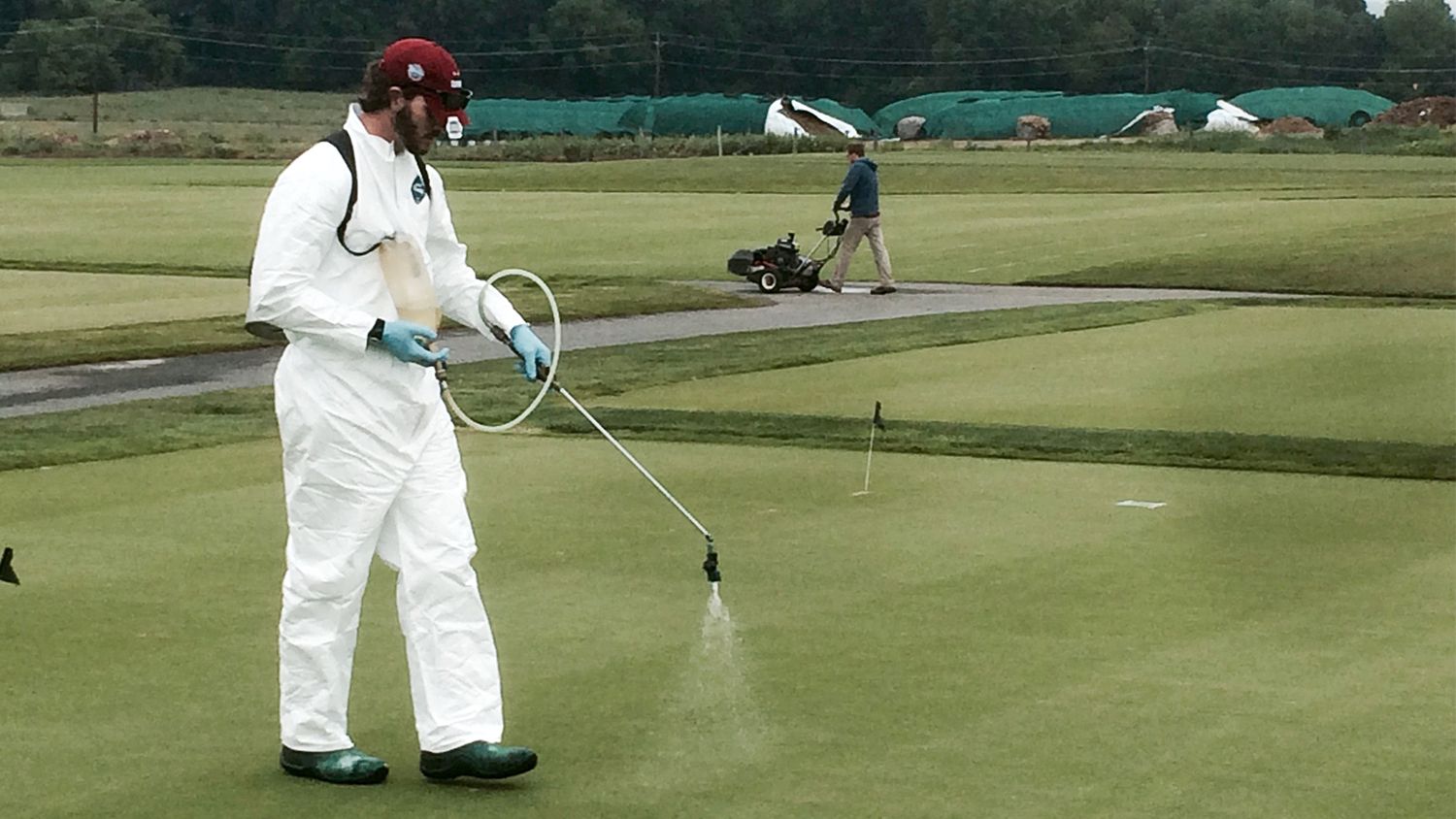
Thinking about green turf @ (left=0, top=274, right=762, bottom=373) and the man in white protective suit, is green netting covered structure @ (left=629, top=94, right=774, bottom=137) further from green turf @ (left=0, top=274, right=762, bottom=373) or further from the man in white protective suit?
the man in white protective suit

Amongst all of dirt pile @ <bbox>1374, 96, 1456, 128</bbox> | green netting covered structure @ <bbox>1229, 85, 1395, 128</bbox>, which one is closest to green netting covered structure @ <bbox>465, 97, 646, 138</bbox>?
green netting covered structure @ <bbox>1229, 85, 1395, 128</bbox>

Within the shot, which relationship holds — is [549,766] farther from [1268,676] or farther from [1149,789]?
[1268,676]

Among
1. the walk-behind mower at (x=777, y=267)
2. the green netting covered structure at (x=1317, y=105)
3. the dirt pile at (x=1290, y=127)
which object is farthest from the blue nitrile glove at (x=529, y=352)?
the green netting covered structure at (x=1317, y=105)

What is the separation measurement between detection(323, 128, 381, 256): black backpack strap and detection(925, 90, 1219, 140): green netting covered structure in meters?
96.8

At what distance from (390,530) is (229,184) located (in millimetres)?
52237

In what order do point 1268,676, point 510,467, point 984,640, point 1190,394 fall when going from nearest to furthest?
point 1268,676, point 984,640, point 510,467, point 1190,394

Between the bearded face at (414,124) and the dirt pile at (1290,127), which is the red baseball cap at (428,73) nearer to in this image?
the bearded face at (414,124)

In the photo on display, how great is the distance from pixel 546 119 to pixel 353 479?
95.5 m

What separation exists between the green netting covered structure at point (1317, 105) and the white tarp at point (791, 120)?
20.1 m

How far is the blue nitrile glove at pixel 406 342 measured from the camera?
655 centimetres

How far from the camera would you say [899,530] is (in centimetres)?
1104

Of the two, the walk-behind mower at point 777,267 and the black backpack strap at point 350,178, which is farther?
the walk-behind mower at point 777,267

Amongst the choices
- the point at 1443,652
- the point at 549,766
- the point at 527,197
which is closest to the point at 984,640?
the point at 1443,652

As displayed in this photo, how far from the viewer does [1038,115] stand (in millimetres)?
101750
